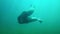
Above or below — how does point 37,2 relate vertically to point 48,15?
above

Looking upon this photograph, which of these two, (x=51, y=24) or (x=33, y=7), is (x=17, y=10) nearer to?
(x=33, y=7)

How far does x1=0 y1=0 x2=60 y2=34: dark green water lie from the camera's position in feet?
3.76

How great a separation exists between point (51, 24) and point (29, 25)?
1.12 feet

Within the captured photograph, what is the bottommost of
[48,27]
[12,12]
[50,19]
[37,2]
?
[48,27]

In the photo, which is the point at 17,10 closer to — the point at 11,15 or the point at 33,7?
the point at 11,15

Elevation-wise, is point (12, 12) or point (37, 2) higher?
point (37, 2)

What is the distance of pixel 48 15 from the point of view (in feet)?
3.80

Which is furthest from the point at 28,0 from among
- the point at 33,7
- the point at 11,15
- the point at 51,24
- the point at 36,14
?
the point at 51,24

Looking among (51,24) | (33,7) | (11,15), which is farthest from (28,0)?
(51,24)

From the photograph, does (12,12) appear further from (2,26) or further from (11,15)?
(2,26)

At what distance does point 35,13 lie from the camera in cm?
113

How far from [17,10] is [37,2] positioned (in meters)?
0.33

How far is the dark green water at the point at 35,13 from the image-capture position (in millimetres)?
1146

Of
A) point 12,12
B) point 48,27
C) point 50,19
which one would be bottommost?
point 48,27
